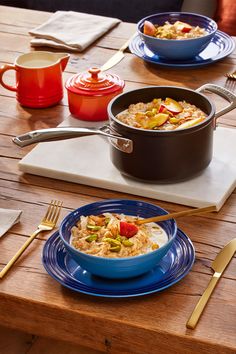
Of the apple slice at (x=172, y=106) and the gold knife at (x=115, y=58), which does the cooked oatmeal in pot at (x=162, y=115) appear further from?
the gold knife at (x=115, y=58)

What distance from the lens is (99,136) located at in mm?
1787

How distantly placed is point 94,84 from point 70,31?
57cm

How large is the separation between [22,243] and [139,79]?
2.74 ft

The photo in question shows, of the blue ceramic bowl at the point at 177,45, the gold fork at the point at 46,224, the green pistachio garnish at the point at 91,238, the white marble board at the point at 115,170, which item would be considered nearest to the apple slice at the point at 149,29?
the blue ceramic bowl at the point at 177,45

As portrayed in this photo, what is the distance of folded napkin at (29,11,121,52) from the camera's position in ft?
7.56

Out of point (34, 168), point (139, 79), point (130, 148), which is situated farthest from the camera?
point (139, 79)

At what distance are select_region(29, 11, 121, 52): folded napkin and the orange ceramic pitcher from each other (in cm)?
31

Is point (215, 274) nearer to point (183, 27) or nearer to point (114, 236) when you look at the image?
point (114, 236)

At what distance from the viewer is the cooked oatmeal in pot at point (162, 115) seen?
1575 millimetres

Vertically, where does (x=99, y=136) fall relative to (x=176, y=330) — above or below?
below

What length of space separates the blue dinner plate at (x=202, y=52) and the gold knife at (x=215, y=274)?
89cm

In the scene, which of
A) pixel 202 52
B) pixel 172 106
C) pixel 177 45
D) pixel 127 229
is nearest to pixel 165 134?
pixel 172 106

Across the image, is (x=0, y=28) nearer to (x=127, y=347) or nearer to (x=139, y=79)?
(x=139, y=79)

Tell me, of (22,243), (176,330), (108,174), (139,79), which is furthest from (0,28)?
(176,330)
